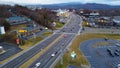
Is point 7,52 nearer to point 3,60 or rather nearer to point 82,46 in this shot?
point 3,60

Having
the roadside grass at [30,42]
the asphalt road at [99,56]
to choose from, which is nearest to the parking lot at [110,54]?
the asphalt road at [99,56]

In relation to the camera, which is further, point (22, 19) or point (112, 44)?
point (22, 19)

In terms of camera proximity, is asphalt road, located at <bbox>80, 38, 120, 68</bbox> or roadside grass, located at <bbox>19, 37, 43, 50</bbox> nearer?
asphalt road, located at <bbox>80, 38, 120, 68</bbox>

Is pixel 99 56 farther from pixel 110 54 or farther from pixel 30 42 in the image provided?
pixel 30 42

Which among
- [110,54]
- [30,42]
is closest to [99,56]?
[110,54]

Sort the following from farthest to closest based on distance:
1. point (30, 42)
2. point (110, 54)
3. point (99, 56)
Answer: point (30, 42)
point (110, 54)
point (99, 56)

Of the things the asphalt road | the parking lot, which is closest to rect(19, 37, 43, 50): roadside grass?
the asphalt road

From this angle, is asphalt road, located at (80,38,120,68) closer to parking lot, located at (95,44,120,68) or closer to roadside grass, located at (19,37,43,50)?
parking lot, located at (95,44,120,68)

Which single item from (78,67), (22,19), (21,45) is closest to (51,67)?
(78,67)
